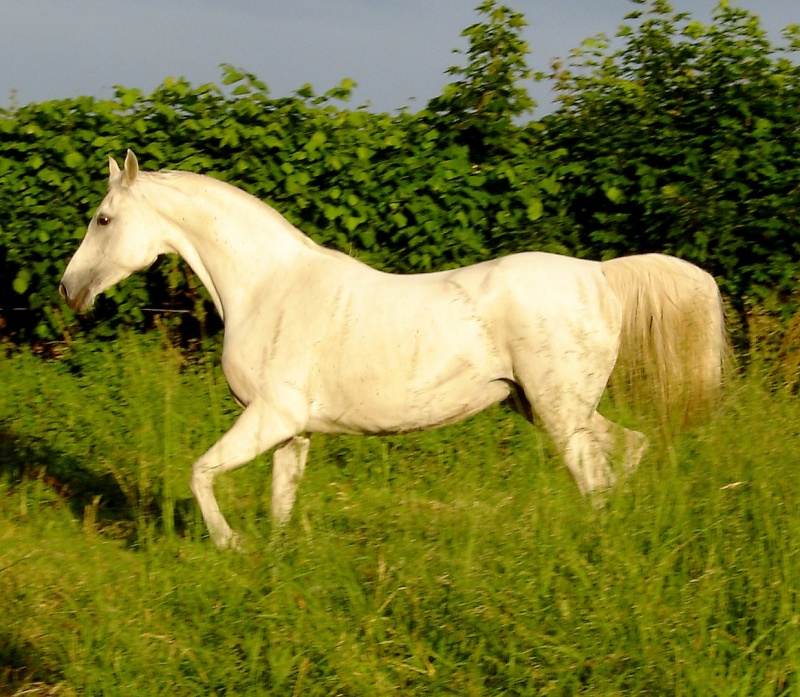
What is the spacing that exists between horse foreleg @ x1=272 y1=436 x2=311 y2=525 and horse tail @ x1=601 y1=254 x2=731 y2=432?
1482mm

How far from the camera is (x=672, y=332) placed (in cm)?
489

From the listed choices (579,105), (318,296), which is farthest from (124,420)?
(579,105)

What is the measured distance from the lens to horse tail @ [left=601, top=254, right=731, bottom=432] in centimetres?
486

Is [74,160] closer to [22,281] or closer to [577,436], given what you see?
[22,281]

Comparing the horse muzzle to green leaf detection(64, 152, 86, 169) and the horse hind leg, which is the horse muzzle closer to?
the horse hind leg

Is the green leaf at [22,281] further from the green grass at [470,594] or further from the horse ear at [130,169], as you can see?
the green grass at [470,594]

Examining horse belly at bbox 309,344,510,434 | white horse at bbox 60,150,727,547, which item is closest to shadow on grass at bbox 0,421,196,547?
white horse at bbox 60,150,727,547

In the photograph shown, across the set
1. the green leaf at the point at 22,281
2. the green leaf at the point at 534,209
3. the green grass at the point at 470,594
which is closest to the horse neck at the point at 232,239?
the green grass at the point at 470,594

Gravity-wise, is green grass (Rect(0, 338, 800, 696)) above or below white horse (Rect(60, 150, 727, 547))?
below

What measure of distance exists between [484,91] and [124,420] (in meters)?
3.22

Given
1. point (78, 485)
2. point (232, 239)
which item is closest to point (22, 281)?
point (78, 485)

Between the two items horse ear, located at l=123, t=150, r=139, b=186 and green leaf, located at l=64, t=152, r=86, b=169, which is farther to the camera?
green leaf, located at l=64, t=152, r=86, b=169

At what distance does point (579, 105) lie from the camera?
7.60 m

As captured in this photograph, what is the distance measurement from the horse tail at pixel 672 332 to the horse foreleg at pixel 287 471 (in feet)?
4.86
